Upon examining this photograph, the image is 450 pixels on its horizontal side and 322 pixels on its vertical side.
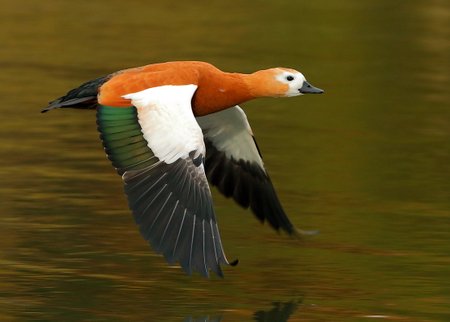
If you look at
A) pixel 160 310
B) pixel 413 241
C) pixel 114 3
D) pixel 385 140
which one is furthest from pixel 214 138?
pixel 114 3

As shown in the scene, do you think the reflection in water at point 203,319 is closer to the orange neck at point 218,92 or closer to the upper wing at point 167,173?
the upper wing at point 167,173

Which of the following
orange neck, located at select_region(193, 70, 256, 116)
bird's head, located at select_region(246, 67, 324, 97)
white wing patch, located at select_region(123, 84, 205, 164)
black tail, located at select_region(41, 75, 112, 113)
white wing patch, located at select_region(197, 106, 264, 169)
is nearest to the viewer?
white wing patch, located at select_region(123, 84, 205, 164)

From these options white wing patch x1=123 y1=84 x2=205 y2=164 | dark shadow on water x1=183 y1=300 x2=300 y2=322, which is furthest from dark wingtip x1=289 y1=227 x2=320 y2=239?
white wing patch x1=123 y1=84 x2=205 y2=164

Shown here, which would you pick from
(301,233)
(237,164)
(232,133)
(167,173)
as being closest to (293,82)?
(232,133)

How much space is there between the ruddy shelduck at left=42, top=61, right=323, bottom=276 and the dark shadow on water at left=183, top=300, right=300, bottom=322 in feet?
1.05

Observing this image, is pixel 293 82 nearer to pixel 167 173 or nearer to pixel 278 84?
pixel 278 84

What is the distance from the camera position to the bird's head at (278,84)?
40.7ft

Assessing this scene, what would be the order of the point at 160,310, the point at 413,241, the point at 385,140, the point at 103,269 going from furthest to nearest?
the point at 385,140
the point at 413,241
the point at 103,269
the point at 160,310

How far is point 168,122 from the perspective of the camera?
11.2 metres

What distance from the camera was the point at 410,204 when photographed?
46.8 feet

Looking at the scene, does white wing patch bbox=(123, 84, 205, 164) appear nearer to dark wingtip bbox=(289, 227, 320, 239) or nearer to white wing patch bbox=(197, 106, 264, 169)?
white wing patch bbox=(197, 106, 264, 169)

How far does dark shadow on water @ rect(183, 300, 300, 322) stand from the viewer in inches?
411

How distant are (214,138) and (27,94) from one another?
527cm

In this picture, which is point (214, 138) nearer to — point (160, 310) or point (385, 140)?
point (160, 310)
